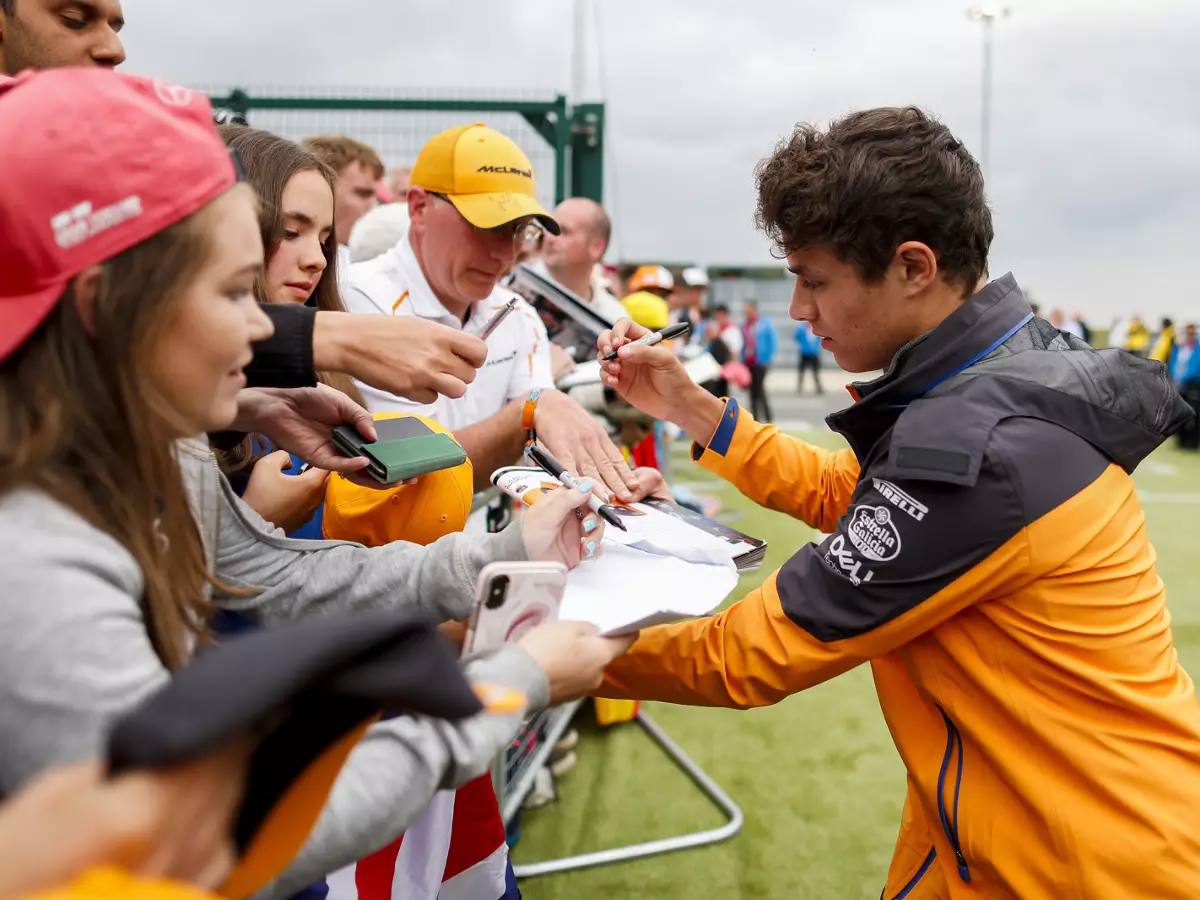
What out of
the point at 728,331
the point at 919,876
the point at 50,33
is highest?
the point at 50,33

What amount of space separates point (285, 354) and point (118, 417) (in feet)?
1.25

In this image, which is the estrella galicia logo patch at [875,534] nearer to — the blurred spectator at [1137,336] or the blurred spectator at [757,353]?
the blurred spectator at [757,353]

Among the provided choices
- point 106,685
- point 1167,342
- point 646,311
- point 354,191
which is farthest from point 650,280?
point 1167,342

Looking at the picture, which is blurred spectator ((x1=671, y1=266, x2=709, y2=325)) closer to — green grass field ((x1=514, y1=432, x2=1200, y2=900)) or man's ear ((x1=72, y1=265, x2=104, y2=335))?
green grass field ((x1=514, y1=432, x2=1200, y2=900))

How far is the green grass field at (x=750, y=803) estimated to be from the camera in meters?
2.60

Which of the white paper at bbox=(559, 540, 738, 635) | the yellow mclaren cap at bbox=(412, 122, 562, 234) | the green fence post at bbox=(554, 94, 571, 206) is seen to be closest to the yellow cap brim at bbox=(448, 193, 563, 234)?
the yellow mclaren cap at bbox=(412, 122, 562, 234)

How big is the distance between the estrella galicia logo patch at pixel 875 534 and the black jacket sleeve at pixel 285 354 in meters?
0.88

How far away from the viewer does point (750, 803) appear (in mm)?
3010

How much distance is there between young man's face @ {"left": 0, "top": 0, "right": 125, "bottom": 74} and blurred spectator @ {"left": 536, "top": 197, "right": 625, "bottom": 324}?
2.66 m

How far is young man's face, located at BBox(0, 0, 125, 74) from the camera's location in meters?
1.81

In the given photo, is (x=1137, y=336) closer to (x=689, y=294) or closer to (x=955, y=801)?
(x=689, y=294)

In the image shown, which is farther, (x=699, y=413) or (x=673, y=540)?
(x=699, y=413)

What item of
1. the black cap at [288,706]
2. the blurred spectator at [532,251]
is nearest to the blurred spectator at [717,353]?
the blurred spectator at [532,251]

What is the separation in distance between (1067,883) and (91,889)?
4.41ft
